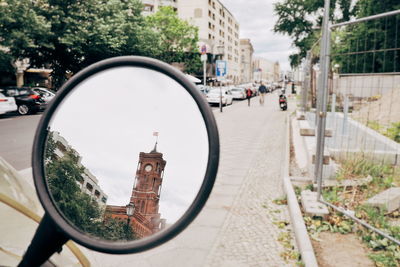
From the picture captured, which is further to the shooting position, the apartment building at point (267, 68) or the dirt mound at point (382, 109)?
the apartment building at point (267, 68)

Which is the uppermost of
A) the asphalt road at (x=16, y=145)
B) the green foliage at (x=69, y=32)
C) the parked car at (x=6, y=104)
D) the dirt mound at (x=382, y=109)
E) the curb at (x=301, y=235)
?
the green foliage at (x=69, y=32)

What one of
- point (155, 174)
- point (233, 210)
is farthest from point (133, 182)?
point (233, 210)

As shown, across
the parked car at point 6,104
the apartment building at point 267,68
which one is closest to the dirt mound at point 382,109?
the parked car at point 6,104

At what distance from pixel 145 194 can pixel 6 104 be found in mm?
17867

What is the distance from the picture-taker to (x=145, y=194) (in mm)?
725

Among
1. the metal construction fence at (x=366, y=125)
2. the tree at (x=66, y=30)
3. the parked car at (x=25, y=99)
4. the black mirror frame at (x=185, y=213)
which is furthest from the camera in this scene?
the tree at (x=66, y=30)

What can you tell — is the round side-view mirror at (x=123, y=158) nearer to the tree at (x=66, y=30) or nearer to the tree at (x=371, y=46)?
the tree at (x=371, y=46)

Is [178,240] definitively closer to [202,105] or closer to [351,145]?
[202,105]

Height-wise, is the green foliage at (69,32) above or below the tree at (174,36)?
below

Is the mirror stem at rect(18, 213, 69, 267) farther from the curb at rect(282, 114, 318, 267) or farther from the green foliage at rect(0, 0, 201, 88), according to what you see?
the green foliage at rect(0, 0, 201, 88)

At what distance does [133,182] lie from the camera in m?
0.72

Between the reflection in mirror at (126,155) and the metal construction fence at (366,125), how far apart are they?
3.17m

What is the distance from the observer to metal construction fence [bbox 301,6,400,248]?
397cm

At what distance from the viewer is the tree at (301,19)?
126 ft
